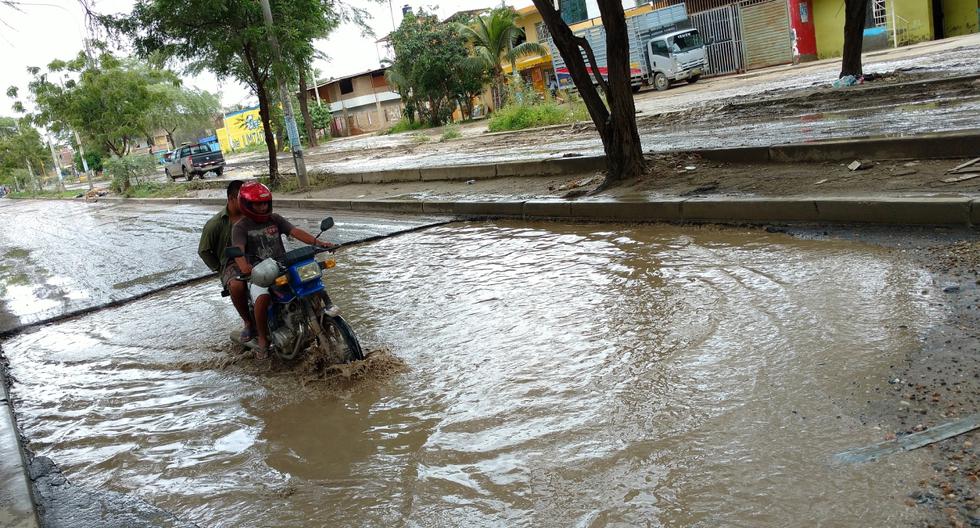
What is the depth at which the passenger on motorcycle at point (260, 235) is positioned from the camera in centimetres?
527

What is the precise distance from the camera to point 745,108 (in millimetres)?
16875

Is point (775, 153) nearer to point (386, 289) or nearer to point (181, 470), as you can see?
point (386, 289)

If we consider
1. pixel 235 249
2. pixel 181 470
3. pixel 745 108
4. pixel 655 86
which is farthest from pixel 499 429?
pixel 655 86

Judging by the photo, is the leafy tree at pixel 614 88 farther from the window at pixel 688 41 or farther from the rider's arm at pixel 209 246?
the window at pixel 688 41

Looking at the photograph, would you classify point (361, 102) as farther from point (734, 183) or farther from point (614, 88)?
point (734, 183)

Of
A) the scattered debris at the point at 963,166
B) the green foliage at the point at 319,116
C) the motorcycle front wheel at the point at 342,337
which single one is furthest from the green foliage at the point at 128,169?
the scattered debris at the point at 963,166

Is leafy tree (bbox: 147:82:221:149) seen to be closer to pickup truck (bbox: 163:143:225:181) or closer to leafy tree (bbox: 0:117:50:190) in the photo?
leafy tree (bbox: 0:117:50:190)

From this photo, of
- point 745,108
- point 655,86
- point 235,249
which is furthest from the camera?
point 655,86

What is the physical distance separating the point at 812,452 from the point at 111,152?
123ft

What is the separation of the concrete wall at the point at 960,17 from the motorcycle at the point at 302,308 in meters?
30.4

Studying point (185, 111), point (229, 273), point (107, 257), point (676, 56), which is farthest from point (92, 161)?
point (229, 273)

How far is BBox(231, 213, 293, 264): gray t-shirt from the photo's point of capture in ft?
17.4

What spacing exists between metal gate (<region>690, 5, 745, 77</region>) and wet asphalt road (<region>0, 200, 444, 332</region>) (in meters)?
24.3

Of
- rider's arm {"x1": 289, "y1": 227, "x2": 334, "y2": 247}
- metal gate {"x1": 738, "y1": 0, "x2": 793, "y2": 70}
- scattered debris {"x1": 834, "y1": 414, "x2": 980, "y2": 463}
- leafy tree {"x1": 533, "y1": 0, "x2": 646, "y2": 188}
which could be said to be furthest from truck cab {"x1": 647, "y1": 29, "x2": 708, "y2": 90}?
scattered debris {"x1": 834, "y1": 414, "x2": 980, "y2": 463}
